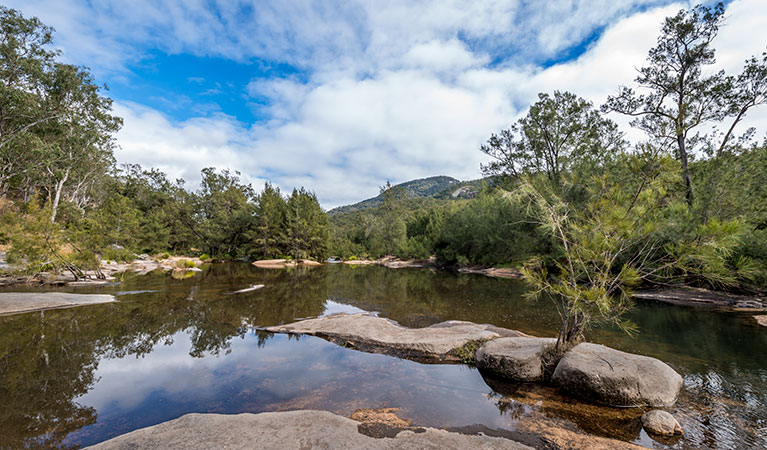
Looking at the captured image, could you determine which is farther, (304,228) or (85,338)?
(304,228)

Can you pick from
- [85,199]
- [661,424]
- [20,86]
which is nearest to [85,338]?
[661,424]

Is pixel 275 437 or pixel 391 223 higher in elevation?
pixel 391 223

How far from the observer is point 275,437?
157 inches

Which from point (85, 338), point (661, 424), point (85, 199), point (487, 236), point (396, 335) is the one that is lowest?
point (661, 424)

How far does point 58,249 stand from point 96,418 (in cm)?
1833

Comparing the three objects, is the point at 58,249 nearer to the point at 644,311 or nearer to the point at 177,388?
the point at 177,388

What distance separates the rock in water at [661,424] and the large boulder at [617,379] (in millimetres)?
680

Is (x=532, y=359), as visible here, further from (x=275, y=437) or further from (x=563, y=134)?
(x=563, y=134)

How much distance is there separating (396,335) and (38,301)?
15.1 metres

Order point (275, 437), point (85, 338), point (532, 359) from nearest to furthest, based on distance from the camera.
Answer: point (275, 437), point (532, 359), point (85, 338)

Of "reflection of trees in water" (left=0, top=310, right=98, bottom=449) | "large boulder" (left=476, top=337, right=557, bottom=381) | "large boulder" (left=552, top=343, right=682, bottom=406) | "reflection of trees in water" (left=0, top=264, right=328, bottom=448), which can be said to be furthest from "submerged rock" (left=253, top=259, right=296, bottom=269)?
"large boulder" (left=552, top=343, right=682, bottom=406)

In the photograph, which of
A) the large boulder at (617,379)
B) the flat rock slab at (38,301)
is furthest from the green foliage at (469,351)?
the flat rock slab at (38,301)

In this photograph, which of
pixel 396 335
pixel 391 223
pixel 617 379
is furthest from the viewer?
pixel 391 223

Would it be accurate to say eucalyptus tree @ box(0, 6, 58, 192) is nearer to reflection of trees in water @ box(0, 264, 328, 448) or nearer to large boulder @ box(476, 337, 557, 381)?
reflection of trees in water @ box(0, 264, 328, 448)
